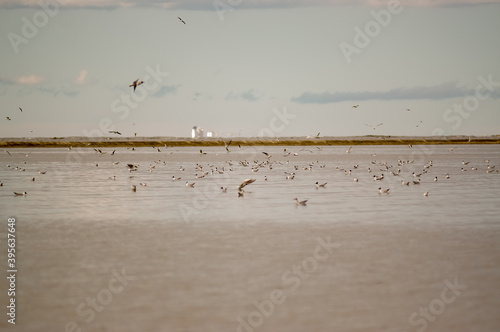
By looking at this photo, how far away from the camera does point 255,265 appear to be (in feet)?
49.9

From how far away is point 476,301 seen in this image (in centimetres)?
1247

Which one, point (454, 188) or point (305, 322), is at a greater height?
point (454, 188)

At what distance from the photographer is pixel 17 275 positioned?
47.2 feet

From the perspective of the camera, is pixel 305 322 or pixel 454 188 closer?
pixel 305 322

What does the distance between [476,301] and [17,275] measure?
911 cm

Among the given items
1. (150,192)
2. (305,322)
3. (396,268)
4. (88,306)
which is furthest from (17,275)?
(150,192)

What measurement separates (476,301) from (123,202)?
1878cm

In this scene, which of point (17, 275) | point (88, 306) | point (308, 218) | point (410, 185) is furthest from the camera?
point (410, 185)

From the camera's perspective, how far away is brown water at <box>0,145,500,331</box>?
11641 millimetres

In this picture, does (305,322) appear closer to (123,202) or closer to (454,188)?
(123,202)

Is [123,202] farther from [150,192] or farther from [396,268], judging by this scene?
[396,268]

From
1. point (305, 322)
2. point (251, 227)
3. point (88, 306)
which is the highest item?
point (251, 227)

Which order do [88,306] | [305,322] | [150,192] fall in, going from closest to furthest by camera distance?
[305,322]
[88,306]
[150,192]

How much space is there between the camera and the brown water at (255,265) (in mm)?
11641
